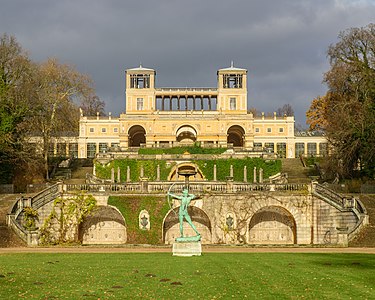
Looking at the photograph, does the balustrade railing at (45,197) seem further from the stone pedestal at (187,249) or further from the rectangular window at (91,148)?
the rectangular window at (91,148)

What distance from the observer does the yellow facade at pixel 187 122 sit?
3078 inches

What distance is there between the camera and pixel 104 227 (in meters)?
38.1

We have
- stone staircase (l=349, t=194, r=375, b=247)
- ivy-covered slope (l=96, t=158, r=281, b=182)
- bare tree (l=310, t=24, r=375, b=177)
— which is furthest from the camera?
ivy-covered slope (l=96, t=158, r=281, b=182)

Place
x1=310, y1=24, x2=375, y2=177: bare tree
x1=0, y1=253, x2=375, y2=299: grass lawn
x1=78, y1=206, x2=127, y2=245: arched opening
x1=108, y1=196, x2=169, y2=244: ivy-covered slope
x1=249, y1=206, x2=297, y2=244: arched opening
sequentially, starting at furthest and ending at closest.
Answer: x1=310, y1=24, x2=375, y2=177: bare tree, x1=78, y1=206, x2=127, y2=245: arched opening, x1=249, y1=206, x2=297, y2=244: arched opening, x1=108, y1=196, x2=169, y2=244: ivy-covered slope, x1=0, y1=253, x2=375, y2=299: grass lawn

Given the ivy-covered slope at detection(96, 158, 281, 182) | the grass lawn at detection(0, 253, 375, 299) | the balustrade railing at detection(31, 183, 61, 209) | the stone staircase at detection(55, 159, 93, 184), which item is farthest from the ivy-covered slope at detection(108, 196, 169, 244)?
the ivy-covered slope at detection(96, 158, 281, 182)

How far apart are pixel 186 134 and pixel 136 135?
26.0 ft

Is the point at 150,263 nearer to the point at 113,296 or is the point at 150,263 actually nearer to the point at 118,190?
the point at 113,296

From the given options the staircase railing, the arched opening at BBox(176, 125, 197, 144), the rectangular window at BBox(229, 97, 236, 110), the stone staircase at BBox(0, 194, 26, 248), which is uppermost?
the rectangular window at BBox(229, 97, 236, 110)

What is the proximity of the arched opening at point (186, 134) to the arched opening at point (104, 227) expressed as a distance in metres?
41.7

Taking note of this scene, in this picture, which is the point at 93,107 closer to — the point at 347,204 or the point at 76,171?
the point at 76,171

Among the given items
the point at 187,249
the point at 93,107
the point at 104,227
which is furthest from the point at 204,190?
the point at 93,107

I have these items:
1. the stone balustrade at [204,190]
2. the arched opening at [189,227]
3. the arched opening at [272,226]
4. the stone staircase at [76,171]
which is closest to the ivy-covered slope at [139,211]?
the stone balustrade at [204,190]

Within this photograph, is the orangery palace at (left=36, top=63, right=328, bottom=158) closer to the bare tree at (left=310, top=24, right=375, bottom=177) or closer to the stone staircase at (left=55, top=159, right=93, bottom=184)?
the stone staircase at (left=55, top=159, right=93, bottom=184)

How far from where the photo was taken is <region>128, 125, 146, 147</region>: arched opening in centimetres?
8134
